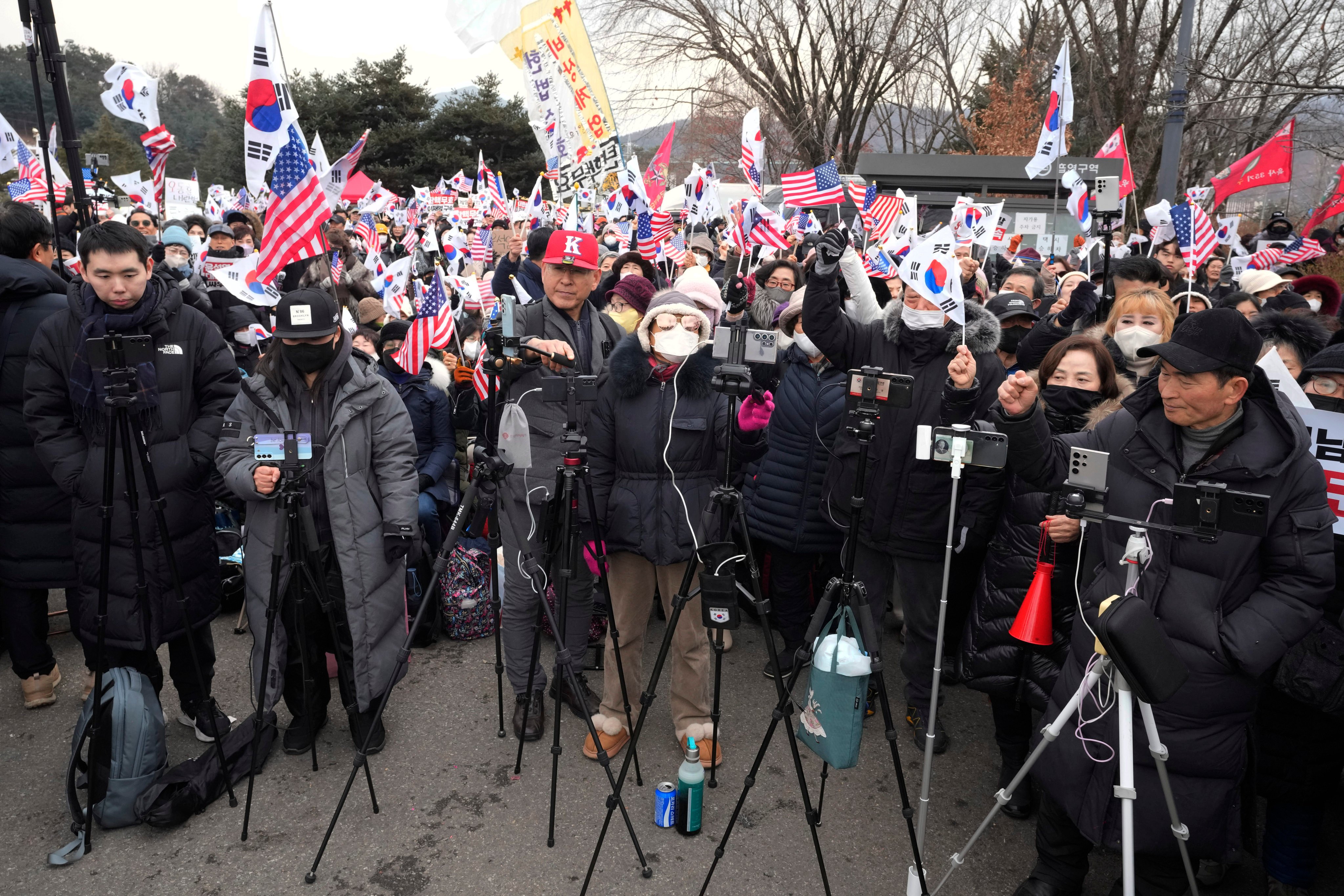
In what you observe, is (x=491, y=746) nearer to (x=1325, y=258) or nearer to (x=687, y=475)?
(x=687, y=475)

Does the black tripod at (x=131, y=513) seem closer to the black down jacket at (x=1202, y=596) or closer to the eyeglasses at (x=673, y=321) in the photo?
the eyeglasses at (x=673, y=321)

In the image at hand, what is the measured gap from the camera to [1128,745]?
2.38m

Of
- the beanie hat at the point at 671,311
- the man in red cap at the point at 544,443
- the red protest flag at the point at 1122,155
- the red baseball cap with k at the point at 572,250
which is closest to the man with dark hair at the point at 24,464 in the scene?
the man in red cap at the point at 544,443

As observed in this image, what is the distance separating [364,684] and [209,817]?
29.8 inches

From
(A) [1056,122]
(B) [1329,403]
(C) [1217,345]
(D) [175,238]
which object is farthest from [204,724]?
(A) [1056,122]

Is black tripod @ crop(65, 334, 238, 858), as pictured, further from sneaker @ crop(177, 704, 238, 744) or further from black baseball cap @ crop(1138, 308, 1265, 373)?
black baseball cap @ crop(1138, 308, 1265, 373)

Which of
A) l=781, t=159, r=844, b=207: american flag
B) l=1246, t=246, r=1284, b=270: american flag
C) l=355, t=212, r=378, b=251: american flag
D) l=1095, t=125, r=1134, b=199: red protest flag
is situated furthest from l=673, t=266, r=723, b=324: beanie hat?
l=1246, t=246, r=1284, b=270: american flag

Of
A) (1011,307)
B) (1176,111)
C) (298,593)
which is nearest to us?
(298,593)

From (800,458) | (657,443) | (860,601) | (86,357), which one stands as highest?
(86,357)

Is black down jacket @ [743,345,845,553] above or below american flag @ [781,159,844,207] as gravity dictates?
below

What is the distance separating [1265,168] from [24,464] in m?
12.0

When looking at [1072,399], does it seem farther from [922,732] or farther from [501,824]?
[501,824]

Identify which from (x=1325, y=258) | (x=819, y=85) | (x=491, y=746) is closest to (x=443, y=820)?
(x=491, y=746)

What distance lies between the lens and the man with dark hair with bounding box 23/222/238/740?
138 inches
